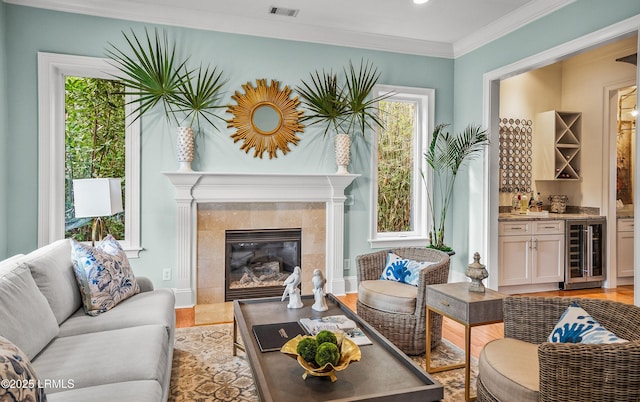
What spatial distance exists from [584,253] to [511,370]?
396 cm

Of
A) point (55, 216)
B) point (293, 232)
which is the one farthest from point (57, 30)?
point (293, 232)

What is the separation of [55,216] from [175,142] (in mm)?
1277

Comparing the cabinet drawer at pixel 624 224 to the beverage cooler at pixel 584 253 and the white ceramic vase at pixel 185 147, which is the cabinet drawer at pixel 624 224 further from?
the white ceramic vase at pixel 185 147

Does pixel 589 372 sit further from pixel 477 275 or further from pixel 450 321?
pixel 450 321

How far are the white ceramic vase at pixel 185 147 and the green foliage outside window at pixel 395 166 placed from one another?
2.15 m

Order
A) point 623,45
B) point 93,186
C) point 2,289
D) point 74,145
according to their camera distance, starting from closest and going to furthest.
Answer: point 2,289, point 93,186, point 74,145, point 623,45

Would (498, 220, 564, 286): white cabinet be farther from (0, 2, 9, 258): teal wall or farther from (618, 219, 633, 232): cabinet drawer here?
(0, 2, 9, 258): teal wall

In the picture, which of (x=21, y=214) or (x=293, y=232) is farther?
(x=293, y=232)

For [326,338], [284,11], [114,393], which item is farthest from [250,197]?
A: [114,393]

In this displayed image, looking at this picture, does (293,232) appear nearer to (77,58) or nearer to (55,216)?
(55,216)

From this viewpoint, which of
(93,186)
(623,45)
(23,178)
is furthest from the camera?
(623,45)

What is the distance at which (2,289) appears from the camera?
173cm

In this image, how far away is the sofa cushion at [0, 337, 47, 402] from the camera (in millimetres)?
865

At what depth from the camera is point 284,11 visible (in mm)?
4023
